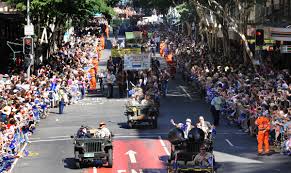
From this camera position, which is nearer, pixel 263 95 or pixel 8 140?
pixel 8 140

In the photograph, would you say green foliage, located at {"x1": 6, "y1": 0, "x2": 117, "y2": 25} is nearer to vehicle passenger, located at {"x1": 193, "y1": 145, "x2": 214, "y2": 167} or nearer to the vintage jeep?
the vintage jeep

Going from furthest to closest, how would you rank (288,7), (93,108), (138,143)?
(288,7)
(93,108)
(138,143)

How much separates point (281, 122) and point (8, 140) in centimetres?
994

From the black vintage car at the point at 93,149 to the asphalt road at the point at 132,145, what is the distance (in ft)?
1.35

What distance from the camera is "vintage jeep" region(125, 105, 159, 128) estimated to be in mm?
33219

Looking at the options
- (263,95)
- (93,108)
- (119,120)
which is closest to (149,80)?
(93,108)

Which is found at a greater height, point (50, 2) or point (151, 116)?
point (50, 2)

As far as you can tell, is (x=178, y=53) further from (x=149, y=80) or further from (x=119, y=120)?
(x=119, y=120)

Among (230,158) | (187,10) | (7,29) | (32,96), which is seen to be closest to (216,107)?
(230,158)

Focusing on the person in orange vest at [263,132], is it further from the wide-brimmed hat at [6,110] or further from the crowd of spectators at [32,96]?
the wide-brimmed hat at [6,110]

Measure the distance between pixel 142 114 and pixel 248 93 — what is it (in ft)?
17.3

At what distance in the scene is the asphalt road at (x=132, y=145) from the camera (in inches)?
963

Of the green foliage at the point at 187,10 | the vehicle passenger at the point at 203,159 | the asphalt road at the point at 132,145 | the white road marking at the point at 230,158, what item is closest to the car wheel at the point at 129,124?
the asphalt road at the point at 132,145

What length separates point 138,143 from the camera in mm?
29516
